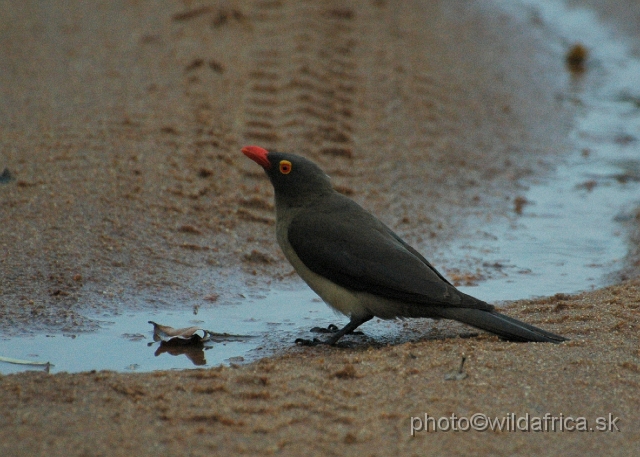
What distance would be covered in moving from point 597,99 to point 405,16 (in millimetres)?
2942

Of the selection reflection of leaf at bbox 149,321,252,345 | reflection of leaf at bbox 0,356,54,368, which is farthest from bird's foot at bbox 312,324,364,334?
reflection of leaf at bbox 0,356,54,368

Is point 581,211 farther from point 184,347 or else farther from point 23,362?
point 23,362

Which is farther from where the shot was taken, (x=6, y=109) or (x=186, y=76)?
(x=186, y=76)

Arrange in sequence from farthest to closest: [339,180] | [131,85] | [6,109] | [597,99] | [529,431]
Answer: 1. [597,99]
2. [131,85]
3. [6,109]
4. [339,180]
5. [529,431]

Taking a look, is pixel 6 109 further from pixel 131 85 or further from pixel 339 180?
pixel 339 180

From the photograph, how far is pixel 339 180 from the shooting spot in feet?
25.9

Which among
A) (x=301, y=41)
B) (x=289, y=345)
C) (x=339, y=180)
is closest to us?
(x=289, y=345)

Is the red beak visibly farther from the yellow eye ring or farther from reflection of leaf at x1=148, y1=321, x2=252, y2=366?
reflection of leaf at x1=148, y1=321, x2=252, y2=366

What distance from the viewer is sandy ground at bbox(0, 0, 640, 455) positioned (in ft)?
12.1

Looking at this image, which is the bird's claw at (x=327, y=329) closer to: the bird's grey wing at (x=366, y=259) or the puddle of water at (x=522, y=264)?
the puddle of water at (x=522, y=264)

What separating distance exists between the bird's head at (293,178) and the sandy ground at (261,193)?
2.48ft

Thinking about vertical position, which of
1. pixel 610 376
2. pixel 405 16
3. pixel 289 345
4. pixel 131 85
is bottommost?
pixel 289 345

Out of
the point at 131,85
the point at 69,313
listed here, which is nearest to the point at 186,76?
the point at 131,85

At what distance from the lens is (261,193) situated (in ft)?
24.3
